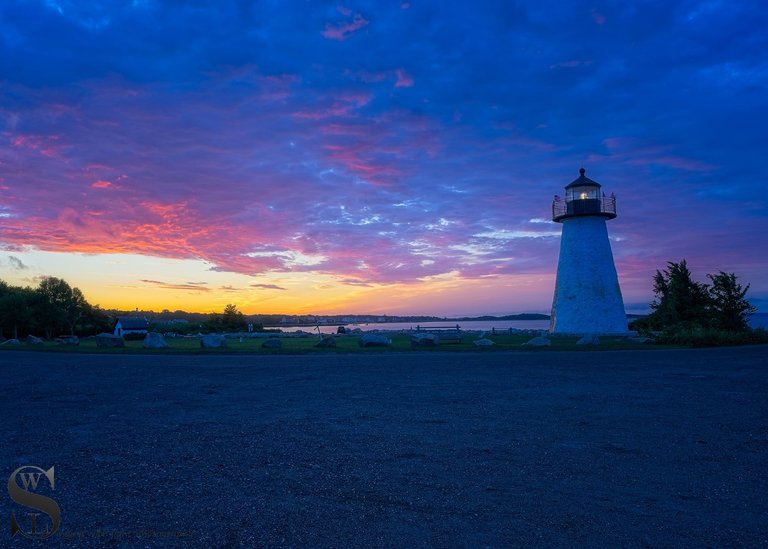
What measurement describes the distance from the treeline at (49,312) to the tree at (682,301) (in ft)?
197

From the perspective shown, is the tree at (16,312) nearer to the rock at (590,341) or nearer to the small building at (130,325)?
the small building at (130,325)

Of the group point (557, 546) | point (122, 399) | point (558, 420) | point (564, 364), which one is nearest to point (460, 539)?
point (557, 546)

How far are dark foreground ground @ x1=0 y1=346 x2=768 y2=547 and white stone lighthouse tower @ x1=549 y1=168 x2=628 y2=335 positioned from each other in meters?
23.1

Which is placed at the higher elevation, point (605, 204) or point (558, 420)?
point (605, 204)

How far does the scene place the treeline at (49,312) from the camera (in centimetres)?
5494

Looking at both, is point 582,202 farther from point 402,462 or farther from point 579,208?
point 402,462

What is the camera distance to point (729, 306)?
32.4 meters

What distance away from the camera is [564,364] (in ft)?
56.6

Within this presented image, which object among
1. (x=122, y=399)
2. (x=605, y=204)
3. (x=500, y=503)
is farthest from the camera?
(x=605, y=204)

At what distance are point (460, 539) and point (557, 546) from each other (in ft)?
2.26

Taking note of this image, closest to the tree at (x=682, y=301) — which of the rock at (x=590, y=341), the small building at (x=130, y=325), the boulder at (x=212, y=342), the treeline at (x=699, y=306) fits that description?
the treeline at (x=699, y=306)

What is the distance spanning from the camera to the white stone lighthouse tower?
3475 cm

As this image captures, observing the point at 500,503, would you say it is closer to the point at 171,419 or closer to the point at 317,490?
the point at 317,490

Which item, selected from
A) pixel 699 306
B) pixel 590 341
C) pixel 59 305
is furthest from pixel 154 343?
pixel 59 305
